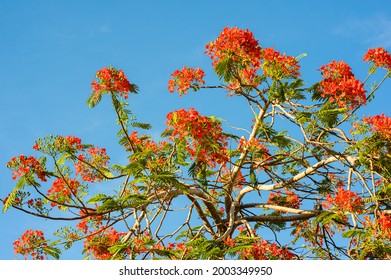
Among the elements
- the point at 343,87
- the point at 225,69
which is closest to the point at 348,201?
the point at 343,87

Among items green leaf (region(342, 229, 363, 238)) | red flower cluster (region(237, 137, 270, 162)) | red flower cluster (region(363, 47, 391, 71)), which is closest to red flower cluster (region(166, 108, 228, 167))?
red flower cluster (region(237, 137, 270, 162))

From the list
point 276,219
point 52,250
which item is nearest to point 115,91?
point 52,250

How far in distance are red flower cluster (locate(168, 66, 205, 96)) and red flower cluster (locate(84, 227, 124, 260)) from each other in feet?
7.20

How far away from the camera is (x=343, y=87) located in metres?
7.27

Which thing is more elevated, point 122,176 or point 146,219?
point 122,176

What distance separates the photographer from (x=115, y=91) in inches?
296

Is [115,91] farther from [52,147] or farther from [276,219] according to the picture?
[276,219]

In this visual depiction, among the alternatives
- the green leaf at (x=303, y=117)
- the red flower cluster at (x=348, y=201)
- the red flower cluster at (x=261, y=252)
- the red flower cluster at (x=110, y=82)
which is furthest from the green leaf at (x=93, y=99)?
the red flower cluster at (x=348, y=201)

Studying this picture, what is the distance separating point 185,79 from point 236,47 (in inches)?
36.0

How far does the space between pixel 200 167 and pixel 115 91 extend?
4.95 ft

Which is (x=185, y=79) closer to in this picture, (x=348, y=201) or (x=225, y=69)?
(x=225, y=69)

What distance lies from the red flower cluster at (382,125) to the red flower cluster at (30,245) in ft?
14.8

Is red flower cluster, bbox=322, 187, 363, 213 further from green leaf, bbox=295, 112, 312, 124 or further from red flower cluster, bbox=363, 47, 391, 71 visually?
red flower cluster, bbox=363, 47, 391, 71
